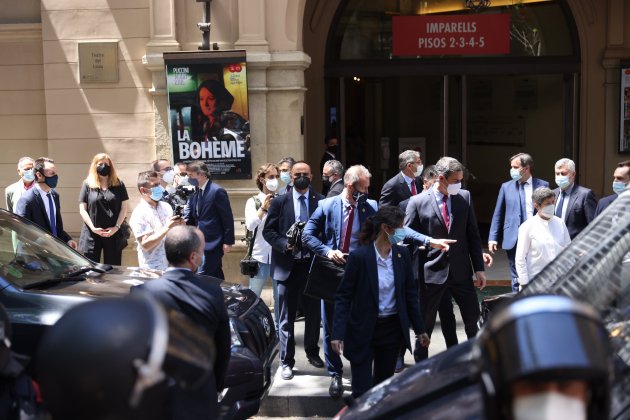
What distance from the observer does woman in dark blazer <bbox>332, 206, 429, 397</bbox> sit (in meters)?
6.49

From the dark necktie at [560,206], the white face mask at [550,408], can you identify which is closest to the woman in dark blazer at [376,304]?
the dark necktie at [560,206]

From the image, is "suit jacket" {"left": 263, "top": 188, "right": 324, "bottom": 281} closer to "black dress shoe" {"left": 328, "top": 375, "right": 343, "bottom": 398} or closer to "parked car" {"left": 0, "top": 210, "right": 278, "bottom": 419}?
"parked car" {"left": 0, "top": 210, "right": 278, "bottom": 419}

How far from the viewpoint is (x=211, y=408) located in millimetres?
4625

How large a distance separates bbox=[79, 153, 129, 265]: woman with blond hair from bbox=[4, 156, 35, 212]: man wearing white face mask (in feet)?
1.97

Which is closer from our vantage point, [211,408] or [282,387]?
[211,408]

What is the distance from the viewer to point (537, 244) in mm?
8273

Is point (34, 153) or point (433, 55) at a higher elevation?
point (433, 55)

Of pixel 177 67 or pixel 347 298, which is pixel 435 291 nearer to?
pixel 347 298

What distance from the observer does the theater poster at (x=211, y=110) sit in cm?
1141

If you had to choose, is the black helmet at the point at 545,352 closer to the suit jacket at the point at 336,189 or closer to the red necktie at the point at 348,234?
the red necktie at the point at 348,234

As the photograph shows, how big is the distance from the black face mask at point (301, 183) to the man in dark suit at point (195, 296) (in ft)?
11.4

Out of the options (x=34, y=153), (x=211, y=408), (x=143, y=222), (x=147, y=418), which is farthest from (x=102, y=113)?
(x=147, y=418)

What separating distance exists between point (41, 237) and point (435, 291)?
3325 millimetres

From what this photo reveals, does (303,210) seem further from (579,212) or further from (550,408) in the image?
(550,408)
